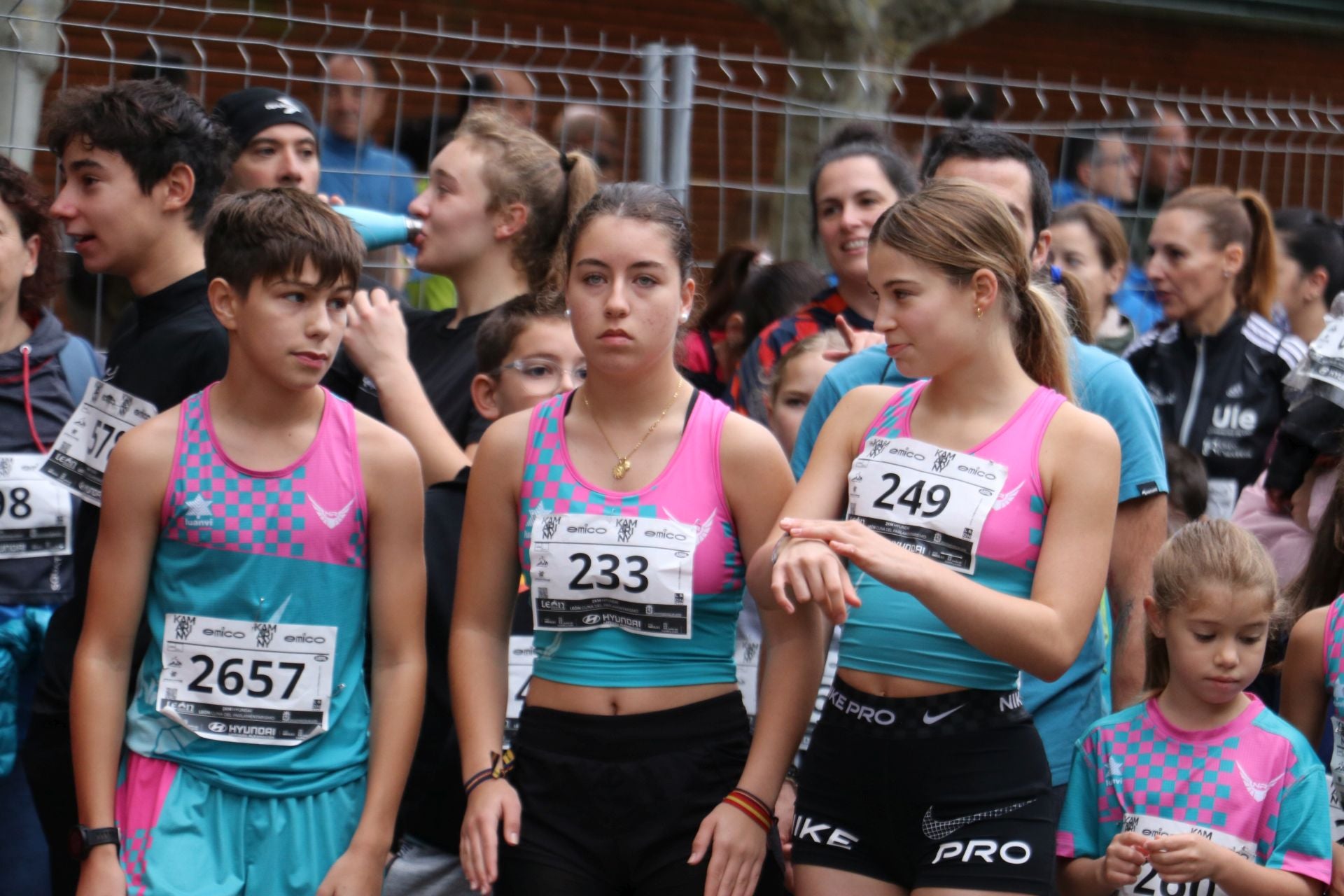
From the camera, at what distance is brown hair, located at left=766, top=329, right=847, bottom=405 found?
13.5 feet

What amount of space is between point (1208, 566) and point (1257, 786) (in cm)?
43

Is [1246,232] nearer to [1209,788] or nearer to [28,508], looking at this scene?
[1209,788]

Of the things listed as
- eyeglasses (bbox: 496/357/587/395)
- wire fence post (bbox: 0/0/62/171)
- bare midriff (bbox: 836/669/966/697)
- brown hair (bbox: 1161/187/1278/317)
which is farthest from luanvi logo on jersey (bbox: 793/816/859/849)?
brown hair (bbox: 1161/187/1278/317)

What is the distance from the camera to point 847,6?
8742 mm

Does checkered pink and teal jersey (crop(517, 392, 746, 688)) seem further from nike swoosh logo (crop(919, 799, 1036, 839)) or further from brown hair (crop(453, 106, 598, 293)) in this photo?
brown hair (crop(453, 106, 598, 293))

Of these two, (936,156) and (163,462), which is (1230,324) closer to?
(936,156)

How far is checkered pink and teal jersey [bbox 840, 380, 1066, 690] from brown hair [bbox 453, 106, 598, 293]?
183cm

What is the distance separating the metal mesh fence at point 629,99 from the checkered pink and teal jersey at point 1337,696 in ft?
8.88

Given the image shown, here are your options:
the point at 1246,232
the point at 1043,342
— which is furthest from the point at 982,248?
the point at 1246,232

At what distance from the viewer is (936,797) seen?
2.68 meters

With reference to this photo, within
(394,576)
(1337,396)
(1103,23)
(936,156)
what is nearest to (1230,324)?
(1337,396)

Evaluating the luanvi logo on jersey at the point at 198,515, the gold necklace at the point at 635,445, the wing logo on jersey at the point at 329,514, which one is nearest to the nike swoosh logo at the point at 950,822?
the gold necklace at the point at 635,445

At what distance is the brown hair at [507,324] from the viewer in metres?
3.85

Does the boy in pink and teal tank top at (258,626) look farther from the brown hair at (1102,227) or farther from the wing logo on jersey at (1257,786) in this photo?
the brown hair at (1102,227)
